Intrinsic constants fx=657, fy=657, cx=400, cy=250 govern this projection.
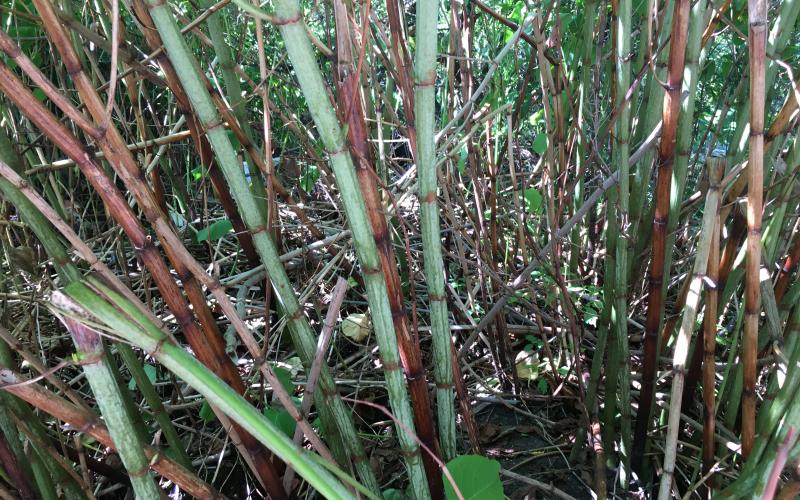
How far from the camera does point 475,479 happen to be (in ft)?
2.64

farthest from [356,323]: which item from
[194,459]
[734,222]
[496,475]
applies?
[734,222]

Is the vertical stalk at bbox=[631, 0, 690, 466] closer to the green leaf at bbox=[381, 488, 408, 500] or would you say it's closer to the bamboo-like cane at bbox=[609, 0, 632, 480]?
the bamboo-like cane at bbox=[609, 0, 632, 480]

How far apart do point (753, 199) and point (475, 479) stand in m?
0.45

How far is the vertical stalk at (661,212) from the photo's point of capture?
0.76 meters

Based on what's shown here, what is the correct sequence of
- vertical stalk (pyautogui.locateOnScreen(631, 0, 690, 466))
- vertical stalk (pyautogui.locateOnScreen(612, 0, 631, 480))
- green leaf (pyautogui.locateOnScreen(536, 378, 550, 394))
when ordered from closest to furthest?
1. vertical stalk (pyautogui.locateOnScreen(631, 0, 690, 466))
2. vertical stalk (pyautogui.locateOnScreen(612, 0, 631, 480))
3. green leaf (pyautogui.locateOnScreen(536, 378, 550, 394))

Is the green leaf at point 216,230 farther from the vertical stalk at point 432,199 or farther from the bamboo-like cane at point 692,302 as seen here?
the bamboo-like cane at point 692,302

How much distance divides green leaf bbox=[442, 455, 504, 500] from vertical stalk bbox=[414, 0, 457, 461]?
9cm

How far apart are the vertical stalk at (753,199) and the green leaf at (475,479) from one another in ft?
Answer: 1.13

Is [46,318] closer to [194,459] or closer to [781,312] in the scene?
[194,459]

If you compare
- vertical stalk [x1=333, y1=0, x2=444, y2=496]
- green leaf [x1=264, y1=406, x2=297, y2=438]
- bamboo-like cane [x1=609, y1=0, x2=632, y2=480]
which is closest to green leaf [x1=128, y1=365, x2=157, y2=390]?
green leaf [x1=264, y1=406, x2=297, y2=438]

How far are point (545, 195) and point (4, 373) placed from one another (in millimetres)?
896

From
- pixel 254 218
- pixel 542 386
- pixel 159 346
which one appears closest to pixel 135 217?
pixel 254 218

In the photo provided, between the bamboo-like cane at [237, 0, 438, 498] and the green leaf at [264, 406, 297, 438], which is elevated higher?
the bamboo-like cane at [237, 0, 438, 498]

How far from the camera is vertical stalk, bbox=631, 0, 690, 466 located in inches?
30.0
